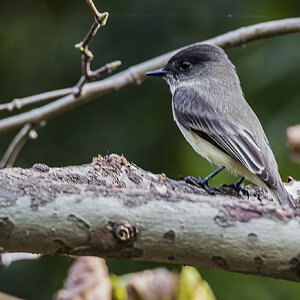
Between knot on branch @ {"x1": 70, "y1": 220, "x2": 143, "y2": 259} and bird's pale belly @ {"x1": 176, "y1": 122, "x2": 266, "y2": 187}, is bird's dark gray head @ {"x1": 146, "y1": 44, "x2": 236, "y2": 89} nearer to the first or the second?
bird's pale belly @ {"x1": 176, "y1": 122, "x2": 266, "y2": 187}

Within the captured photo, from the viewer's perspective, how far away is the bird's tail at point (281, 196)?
3325 millimetres

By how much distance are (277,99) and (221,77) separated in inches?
68.3

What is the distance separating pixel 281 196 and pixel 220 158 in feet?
2.31

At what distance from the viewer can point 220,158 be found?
13.1 ft

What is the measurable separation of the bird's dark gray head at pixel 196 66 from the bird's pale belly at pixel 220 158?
28.8 inches

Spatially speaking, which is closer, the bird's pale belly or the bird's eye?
the bird's pale belly

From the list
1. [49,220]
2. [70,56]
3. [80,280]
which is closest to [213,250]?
[49,220]

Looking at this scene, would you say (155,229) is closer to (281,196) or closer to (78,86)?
(281,196)

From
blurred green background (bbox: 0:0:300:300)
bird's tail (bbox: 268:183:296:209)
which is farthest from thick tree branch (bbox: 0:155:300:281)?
blurred green background (bbox: 0:0:300:300)

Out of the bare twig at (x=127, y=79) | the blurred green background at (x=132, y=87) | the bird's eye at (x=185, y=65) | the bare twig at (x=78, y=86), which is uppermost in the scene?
the bare twig at (x=78, y=86)

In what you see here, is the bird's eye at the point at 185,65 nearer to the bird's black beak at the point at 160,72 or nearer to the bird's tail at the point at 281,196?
the bird's black beak at the point at 160,72

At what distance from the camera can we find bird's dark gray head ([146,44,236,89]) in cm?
473

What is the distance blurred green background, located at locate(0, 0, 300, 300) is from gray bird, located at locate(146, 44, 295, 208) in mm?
1496

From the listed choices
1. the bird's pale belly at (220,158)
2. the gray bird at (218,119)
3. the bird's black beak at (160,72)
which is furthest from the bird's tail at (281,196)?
the bird's black beak at (160,72)
